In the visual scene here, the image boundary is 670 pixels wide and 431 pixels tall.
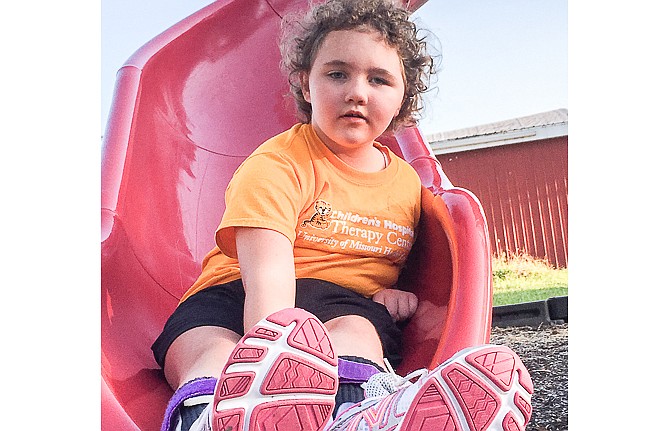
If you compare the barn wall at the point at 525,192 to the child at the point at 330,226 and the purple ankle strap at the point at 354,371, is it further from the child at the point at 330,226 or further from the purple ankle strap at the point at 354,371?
the purple ankle strap at the point at 354,371

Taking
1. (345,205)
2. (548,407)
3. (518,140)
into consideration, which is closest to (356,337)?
(345,205)

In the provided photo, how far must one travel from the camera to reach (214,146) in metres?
1.25

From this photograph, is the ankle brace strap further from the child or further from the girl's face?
the girl's face

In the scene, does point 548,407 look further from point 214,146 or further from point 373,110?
point 214,146

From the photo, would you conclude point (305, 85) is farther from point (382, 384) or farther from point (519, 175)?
point (382, 384)

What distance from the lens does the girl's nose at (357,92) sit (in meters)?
1.02

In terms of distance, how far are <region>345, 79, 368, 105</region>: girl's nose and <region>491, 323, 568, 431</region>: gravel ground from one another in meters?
0.37

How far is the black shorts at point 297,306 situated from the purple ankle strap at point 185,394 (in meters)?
0.12

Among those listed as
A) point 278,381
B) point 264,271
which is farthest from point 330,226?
point 278,381

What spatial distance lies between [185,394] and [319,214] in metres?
0.29

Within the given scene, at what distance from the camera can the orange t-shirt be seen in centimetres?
98

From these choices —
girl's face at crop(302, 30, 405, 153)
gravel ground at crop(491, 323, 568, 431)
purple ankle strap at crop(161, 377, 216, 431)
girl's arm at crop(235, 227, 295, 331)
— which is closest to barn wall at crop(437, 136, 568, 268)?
gravel ground at crop(491, 323, 568, 431)

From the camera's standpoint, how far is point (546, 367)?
1160mm
